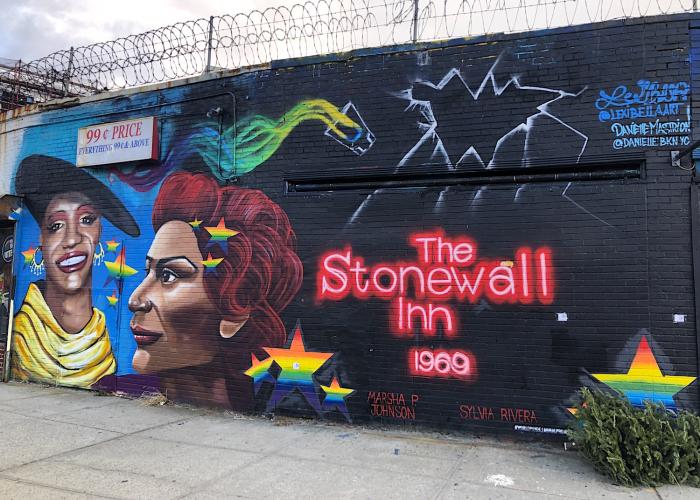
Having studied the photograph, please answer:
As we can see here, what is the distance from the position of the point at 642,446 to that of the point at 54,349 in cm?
870

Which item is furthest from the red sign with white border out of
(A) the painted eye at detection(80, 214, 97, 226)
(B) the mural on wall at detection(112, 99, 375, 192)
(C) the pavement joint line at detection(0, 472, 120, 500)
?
(C) the pavement joint line at detection(0, 472, 120, 500)

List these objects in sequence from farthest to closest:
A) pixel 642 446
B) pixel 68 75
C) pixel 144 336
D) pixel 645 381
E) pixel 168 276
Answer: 1. pixel 68 75
2. pixel 144 336
3. pixel 168 276
4. pixel 645 381
5. pixel 642 446

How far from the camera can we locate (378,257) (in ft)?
21.5

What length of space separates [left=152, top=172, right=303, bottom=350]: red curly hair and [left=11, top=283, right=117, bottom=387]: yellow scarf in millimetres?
2407

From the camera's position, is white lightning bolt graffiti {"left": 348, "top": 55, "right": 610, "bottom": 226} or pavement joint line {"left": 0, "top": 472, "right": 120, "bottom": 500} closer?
pavement joint line {"left": 0, "top": 472, "right": 120, "bottom": 500}

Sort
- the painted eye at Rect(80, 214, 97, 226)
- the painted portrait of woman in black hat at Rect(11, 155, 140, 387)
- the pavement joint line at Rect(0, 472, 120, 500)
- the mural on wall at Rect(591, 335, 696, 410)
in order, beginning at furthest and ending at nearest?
1. the painted eye at Rect(80, 214, 97, 226)
2. the painted portrait of woman in black hat at Rect(11, 155, 140, 387)
3. the mural on wall at Rect(591, 335, 696, 410)
4. the pavement joint line at Rect(0, 472, 120, 500)

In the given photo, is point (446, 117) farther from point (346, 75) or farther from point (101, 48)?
point (101, 48)

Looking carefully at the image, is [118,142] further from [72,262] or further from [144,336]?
[144,336]

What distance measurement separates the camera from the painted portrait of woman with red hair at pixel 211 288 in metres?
7.05

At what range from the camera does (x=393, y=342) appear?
21.0 feet

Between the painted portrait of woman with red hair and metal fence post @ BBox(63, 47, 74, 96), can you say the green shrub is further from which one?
metal fence post @ BBox(63, 47, 74, 96)
